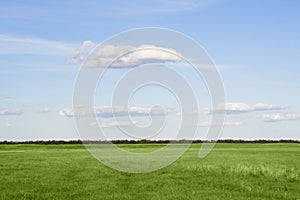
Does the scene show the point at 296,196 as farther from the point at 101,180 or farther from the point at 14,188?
the point at 14,188

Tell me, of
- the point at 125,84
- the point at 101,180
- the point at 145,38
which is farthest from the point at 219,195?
the point at 145,38

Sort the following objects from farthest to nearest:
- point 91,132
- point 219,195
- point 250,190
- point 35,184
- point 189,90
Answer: point 189,90 < point 91,132 < point 35,184 < point 250,190 < point 219,195

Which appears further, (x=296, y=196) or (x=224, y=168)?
(x=224, y=168)

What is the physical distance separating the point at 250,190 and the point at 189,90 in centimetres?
1219

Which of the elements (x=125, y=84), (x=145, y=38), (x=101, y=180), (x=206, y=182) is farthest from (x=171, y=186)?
(x=145, y=38)

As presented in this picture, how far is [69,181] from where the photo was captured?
103ft

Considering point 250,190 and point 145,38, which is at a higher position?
point 145,38

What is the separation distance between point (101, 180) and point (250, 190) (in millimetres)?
9902

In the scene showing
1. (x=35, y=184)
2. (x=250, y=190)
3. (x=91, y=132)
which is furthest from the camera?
(x=91, y=132)

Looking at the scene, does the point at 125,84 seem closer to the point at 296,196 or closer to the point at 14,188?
the point at 14,188

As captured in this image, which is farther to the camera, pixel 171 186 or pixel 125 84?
pixel 125 84

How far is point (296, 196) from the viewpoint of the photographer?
83.9 feet

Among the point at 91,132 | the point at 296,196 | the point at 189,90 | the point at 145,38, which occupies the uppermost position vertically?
the point at 145,38

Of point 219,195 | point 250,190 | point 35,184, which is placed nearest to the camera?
point 219,195
